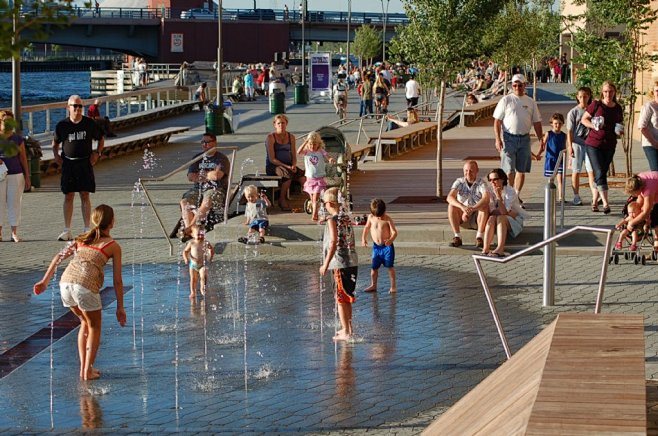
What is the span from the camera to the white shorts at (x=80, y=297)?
10.5 meters

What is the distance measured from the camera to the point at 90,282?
10.5 metres

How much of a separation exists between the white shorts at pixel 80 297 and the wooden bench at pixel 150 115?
93.3 feet

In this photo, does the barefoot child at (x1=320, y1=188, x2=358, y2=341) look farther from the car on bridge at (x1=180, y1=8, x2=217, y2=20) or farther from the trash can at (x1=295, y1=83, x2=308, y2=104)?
the car on bridge at (x1=180, y1=8, x2=217, y2=20)

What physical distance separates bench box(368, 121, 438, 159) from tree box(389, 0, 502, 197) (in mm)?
6666

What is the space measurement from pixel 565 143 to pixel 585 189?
225 cm

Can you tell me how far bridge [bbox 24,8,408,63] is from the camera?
358 ft

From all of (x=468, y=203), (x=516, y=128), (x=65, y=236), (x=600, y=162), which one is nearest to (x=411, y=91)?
(x=516, y=128)

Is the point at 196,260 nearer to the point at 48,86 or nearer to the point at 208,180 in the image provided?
the point at 208,180

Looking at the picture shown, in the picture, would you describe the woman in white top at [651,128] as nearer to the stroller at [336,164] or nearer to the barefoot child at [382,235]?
the stroller at [336,164]

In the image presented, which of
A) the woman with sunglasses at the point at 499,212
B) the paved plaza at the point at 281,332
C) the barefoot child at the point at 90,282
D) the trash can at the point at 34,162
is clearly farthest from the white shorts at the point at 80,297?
the trash can at the point at 34,162

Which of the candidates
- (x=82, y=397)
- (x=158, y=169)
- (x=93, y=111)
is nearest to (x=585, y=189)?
(x=158, y=169)

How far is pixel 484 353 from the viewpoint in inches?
447

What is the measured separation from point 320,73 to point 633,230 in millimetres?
41178

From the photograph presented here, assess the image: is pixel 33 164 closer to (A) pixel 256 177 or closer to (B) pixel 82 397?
(A) pixel 256 177
